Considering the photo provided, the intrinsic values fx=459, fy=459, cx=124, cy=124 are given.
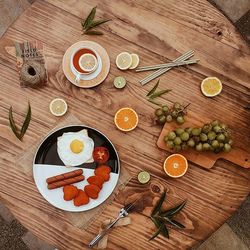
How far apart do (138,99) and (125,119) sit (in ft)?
0.52

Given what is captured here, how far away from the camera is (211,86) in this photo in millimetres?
2875

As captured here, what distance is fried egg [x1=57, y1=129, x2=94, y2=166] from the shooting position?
2840 mm

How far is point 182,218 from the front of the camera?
2.90m

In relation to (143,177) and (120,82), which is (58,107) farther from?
(143,177)

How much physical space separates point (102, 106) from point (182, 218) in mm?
869

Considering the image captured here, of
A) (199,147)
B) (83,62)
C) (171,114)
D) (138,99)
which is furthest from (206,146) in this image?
(83,62)

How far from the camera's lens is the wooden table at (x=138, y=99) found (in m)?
2.86

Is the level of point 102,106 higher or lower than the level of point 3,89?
higher

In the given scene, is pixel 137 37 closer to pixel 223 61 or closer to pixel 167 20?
pixel 167 20

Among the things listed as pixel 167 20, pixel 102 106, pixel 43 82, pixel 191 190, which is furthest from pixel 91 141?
pixel 167 20

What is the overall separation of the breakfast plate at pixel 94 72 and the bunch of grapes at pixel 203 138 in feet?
1.84

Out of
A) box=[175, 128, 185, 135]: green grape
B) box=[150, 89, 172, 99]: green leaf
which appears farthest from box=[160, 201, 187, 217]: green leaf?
box=[150, 89, 172, 99]: green leaf

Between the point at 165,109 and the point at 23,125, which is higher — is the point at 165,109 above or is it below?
above

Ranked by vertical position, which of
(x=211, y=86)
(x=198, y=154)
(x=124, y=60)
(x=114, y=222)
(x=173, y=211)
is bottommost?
(x=114, y=222)
